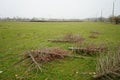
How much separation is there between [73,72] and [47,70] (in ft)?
3.07

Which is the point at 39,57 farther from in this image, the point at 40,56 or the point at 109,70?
the point at 109,70

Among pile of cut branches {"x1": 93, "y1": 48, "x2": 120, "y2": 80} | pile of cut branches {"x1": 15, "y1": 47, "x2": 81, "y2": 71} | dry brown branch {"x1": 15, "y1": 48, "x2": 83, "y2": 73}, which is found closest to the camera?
pile of cut branches {"x1": 93, "y1": 48, "x2": 120, "y2": 80}

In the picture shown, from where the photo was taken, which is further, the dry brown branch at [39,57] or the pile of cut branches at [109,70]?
the dry brown branch at [39,57]

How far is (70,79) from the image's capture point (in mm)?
4164

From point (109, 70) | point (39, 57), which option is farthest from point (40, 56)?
point (109, 70)

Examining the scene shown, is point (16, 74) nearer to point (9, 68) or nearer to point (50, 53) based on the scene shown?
point (9, 68)

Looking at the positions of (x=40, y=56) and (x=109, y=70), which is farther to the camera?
(x=40, y=56)

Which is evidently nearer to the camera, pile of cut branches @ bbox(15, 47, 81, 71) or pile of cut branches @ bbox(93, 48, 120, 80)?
pile of cut branches @ bbox(93, 48, 120, 80)

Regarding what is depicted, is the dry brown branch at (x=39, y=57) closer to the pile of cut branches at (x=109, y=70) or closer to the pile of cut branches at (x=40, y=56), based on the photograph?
the pile of cut branches at (x=40, y=56)

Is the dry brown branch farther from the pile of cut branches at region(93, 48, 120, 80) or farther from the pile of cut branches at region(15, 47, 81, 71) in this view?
the pile of cut branches at region(93, 48, 120, 80)

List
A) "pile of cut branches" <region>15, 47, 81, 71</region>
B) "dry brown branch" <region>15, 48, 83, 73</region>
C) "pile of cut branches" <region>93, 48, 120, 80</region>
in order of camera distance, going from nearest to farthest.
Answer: "pile of cut branches" <region>93, 48, 120, 80</region> < "dry brown branch" <region>15, 48, 83, 73</region> < "pile of cut branches" <region>15, 47, 81, 71</region>

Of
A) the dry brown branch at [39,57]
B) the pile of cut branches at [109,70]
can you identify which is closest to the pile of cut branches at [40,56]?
the dry brown branch at [39,57]

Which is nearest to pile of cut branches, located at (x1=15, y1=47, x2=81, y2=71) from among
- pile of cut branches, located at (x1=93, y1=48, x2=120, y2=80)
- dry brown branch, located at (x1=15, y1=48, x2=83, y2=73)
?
dry brown branch, located at (x1=15, y1=48, x2=83, y2=73)

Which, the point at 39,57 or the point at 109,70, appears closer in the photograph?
the point at 109,70
